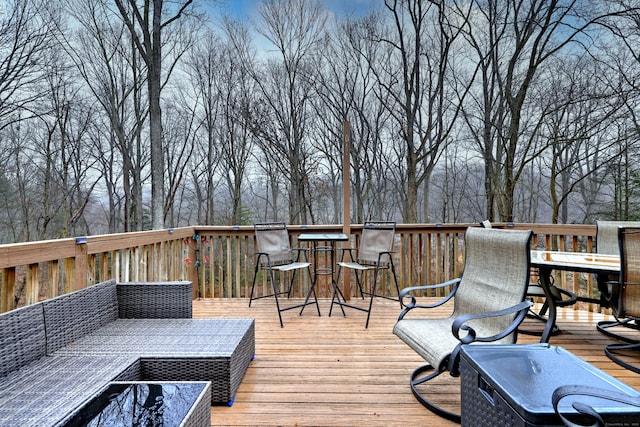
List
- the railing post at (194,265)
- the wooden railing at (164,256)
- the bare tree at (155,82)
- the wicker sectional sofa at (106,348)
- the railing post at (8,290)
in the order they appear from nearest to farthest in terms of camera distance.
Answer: the wicker sectional sofa at (106,348), the railing post at (8,290), the wooden railing at (164,256), the railing post at (194,265), the bare tree at (155,82)

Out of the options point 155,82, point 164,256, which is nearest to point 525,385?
point 164,256

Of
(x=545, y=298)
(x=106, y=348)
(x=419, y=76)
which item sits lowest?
(x=545, y=298)

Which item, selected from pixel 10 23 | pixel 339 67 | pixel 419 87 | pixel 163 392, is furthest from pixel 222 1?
pixel 163 392

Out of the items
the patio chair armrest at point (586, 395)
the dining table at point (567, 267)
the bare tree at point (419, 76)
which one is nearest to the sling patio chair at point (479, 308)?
the dining table at point (567, 267)

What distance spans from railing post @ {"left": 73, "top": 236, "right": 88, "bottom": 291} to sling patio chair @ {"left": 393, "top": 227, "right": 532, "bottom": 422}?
2.44m

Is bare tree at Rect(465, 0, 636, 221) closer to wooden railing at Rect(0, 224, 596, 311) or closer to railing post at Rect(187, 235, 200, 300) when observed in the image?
wooden railing at Rect(0, 224, 596, 311)

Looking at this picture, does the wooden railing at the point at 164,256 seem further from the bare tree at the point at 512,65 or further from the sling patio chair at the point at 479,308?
the bare tree at the point at 512,65

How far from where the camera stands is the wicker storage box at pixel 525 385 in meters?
0.96

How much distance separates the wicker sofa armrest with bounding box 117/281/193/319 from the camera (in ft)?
8.48

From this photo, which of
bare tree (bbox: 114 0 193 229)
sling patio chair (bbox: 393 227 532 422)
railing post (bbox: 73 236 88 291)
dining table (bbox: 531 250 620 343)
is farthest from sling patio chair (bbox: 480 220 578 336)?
bare tree (bbox: 114 0 193 229)

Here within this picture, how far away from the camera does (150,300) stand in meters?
2.59

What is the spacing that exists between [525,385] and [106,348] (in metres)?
2.22

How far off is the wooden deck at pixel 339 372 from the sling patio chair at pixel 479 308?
0.63ft

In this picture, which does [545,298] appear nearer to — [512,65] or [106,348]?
[106,348]
